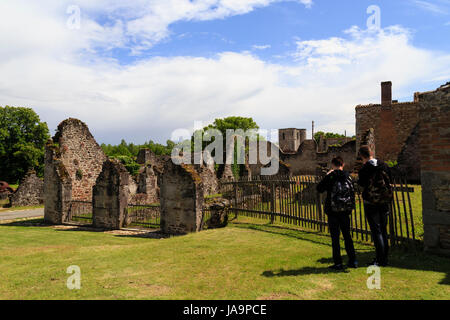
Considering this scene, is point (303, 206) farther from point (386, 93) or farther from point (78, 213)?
point (386, 93)

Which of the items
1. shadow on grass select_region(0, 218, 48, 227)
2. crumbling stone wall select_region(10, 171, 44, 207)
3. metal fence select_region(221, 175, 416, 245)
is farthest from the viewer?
crumbling stone wall select_region(10, 171, 44, 207)

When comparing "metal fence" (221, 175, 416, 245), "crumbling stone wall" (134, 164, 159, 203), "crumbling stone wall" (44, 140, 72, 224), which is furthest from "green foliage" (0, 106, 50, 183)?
"metal fence" (221, 175, 416, 245)

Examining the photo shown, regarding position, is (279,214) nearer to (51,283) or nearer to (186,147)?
(51,283)

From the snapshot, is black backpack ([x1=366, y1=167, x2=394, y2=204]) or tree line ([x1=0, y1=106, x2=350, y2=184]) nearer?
black backpack ([x1=366, y1=167, x2=394, y2=204])

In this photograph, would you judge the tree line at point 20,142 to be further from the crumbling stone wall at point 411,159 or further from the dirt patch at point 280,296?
the dirt patch at point 280,296

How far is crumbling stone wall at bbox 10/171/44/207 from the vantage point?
84.9 ft

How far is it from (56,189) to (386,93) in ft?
90.5

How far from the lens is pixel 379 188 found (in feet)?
18.7

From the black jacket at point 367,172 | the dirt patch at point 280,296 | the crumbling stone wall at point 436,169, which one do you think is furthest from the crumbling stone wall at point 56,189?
the crumbling stone wall at point 436,169

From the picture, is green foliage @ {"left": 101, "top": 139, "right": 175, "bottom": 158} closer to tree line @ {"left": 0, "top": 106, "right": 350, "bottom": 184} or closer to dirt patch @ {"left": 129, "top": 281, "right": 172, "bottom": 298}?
tree line @ {"left": 0, "top": 106, "right": 350, "bottom": 184}

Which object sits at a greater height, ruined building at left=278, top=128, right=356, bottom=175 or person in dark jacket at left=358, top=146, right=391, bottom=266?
ruined building at left=278, top=128, right=356, bottom=175

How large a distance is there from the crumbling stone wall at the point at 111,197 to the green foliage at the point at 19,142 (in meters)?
30.8

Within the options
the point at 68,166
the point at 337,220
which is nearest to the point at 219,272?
the point at 337,220

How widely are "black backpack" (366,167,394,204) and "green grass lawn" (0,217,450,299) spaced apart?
4.17 ft
